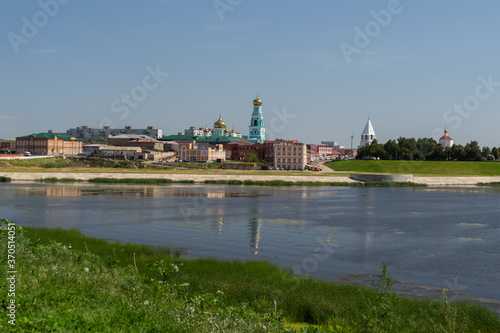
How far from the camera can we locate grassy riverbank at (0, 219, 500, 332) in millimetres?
9102

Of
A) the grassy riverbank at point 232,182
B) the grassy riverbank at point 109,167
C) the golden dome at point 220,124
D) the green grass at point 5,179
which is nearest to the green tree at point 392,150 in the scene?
the grassy riverbank at point 109,167

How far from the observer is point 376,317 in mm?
10047

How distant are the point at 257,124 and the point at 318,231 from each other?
433ft

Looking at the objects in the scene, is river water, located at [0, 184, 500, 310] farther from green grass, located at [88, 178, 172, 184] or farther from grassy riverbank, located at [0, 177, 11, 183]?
green grass, located at [88, 178, 172, 184]

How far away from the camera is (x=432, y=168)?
109m

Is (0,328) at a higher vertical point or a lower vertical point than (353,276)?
higher

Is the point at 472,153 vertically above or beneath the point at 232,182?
above

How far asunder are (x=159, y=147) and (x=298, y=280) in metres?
145

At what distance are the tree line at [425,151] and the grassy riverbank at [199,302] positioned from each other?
116175 millimetres

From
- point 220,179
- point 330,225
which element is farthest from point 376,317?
point 220,179

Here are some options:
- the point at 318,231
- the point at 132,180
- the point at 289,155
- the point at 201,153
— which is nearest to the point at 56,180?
the point at 132,180

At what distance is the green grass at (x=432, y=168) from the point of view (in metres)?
105

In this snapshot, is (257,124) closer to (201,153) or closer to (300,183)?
(201,153)

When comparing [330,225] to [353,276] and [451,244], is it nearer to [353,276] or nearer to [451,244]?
[451,244]
